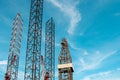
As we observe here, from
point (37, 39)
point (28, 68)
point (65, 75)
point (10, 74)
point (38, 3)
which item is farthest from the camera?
point (65, 75)

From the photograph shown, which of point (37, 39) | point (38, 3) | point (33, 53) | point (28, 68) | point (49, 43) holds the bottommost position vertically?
point (28, 68)

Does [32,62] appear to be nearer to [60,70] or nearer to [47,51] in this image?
[47,51]

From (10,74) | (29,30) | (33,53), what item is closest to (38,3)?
(29,30)

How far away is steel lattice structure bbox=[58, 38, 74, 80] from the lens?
85.2 meters

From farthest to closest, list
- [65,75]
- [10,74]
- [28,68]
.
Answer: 1. [65,75]
2. [10,74]
3. [28,68]

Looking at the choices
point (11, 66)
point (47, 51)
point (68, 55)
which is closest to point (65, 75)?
point (68, 55)

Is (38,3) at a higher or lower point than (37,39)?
higher

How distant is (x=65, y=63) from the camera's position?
286ft

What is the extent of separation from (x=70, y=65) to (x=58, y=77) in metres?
7.72

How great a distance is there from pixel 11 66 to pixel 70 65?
26346mm

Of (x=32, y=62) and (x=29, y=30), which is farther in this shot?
(x=29, y=30)

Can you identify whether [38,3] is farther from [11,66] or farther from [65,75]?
[65,75]

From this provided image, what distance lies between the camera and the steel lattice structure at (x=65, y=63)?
85.2 m

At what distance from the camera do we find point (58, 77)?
82625mm
